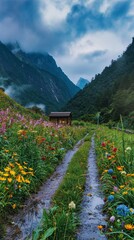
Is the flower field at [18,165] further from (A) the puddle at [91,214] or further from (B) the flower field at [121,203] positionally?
(B) the flower field at [121,203]

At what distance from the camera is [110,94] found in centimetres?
8162

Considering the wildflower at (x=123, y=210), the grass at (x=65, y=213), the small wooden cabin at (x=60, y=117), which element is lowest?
the grass at (x=65, y=213)

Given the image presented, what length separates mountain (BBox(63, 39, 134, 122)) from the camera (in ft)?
173

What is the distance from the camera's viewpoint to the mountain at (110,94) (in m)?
52.8

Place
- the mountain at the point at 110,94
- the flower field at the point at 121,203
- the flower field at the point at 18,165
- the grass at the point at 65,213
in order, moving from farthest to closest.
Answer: the mountain at the point at 110,94
the flower field at the point at 18,165
the grass at the point at 65,213
the flower field at the point at 121,203

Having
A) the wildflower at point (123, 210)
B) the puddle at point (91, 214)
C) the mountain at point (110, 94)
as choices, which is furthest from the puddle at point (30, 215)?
the mountain at point (110, 94)

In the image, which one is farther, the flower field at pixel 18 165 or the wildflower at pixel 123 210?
the flower field at pixel 18 165

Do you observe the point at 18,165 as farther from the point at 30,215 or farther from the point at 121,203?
the point at 121,203

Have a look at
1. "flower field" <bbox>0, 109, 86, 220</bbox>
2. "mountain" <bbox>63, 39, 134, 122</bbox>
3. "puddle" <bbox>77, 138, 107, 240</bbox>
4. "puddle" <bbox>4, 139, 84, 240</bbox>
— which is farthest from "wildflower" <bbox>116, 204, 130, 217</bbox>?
"mountain" <bbox>63, 39, 134, 122</bbox>

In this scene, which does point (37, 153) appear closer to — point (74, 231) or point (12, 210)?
point (12, 210)

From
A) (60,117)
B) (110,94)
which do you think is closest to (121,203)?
(60,117)

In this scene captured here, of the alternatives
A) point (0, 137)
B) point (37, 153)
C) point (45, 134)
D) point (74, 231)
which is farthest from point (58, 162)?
point (74, 231)

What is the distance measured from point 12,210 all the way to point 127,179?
91.6 inches

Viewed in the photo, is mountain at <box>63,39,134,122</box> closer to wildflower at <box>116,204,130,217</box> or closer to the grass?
the grass
